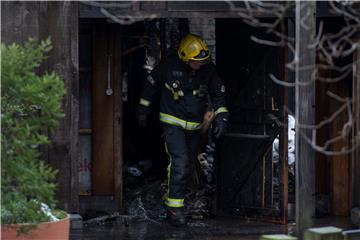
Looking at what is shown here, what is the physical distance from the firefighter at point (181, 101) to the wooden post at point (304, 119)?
2.18m

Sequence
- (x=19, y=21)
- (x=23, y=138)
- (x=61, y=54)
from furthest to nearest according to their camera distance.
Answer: (x=61, y=54), (x=19, y=21), (x=23, y=138)

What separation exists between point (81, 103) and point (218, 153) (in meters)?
1.72

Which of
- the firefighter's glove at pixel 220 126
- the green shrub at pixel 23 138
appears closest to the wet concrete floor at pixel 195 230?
the firefighter's glove at pixel 220 126

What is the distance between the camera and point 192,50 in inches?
392

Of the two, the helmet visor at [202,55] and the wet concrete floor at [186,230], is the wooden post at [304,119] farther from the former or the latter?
the helmet visor at [202,55]

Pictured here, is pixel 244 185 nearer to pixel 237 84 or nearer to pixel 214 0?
pixel 237 84

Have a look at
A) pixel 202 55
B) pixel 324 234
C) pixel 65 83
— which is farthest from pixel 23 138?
pixel 202 55

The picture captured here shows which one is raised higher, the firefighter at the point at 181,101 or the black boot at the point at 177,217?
the firefighter at the point at 181,101

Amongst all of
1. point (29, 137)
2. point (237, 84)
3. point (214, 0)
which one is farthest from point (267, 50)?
point (29, 137)

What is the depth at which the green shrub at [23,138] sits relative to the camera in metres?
6.49

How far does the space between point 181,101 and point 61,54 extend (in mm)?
1752

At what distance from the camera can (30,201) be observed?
6.74 m

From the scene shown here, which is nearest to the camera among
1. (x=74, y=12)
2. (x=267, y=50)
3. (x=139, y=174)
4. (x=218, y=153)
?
(x=74, y=12)

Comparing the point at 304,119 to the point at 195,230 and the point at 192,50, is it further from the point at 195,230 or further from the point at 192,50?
the point at 195,230
